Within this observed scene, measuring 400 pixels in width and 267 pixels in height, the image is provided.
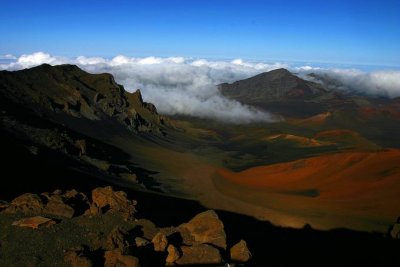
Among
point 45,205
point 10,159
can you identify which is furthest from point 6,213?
point 10,159

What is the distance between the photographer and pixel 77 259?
3272cm

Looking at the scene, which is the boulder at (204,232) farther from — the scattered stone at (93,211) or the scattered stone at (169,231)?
the scattered stone at (93,211)

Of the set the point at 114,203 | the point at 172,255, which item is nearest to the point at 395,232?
the point at 172,255

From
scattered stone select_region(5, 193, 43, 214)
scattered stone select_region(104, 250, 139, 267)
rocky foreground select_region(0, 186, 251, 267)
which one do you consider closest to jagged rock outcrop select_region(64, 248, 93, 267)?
rocky foreground select_region(0, 186, 251, 267)

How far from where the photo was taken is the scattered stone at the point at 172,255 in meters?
35.7

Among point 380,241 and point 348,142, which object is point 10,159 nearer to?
point 380,241

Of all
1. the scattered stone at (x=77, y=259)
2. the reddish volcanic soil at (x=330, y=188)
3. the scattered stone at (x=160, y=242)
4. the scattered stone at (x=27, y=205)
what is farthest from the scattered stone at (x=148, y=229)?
the reddish volcanic soil at (x=330, y=188)

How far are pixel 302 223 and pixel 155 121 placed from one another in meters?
126

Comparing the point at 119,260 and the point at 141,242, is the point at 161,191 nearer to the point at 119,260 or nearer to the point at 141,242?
the point at 141,242

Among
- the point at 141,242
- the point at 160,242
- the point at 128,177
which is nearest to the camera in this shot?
the point at 160,242

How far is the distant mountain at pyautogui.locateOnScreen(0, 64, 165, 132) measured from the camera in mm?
137250

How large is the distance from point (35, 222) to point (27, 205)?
3943 millimetres

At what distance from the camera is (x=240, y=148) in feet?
579

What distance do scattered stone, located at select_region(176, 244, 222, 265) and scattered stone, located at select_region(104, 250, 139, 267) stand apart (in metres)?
4.35
